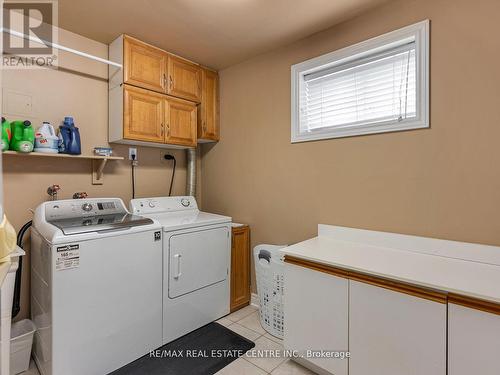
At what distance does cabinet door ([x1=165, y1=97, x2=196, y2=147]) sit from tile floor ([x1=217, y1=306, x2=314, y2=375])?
179 cm

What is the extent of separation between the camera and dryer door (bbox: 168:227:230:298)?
2.18m

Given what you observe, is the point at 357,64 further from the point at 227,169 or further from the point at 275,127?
the point at 227,169

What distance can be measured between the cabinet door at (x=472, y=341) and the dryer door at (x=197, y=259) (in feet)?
5.71

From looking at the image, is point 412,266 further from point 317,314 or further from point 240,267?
point 240,267

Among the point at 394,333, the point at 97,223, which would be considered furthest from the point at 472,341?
the point at 97,223

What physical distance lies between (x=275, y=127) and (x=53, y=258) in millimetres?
2007

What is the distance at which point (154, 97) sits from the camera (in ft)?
8.30

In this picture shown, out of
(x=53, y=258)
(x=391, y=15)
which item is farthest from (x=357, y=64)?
(x=53, y=258)

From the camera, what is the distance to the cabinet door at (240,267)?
2.71 meters

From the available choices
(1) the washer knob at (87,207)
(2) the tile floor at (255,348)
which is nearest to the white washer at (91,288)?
(1) the washer knob at (87,207)

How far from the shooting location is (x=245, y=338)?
2.27 m

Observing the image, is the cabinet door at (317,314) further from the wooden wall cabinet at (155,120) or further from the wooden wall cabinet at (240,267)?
the wooden wall cabinet at (155,120)

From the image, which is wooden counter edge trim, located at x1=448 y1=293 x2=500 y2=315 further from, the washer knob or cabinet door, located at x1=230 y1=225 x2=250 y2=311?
the washer knob

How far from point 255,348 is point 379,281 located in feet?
3.91
